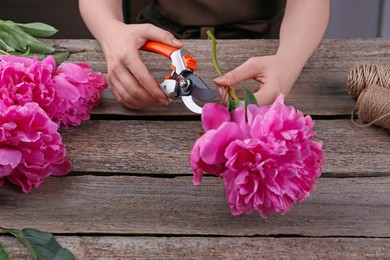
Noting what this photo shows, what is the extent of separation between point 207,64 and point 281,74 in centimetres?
18

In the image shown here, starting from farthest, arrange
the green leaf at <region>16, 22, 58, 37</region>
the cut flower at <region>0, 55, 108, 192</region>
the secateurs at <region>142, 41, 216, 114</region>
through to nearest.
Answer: the green leaf at <region>16, 22, 58, 37</region> → the secateurs at <region>142, 41, 216, 114</region> → the cut flower at <region>0, 55, 108, 192</region>

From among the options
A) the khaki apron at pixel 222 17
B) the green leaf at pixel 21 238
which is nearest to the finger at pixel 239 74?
the green leaf at pixel 21 238

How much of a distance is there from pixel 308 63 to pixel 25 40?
501 mm

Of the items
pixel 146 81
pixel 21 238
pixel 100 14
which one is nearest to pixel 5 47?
pixel 100 14

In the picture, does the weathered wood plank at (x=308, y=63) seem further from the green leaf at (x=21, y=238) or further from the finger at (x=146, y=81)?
the green leaf at (x=21, y=238)

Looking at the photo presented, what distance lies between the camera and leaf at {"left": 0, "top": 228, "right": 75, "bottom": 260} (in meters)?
0.76

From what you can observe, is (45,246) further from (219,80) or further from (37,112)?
(219,80)

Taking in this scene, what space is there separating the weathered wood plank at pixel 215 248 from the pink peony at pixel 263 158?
4 centimetres

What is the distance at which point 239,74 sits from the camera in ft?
3.31

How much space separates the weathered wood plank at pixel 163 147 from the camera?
942 millimetres

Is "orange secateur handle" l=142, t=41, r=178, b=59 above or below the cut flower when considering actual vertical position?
above

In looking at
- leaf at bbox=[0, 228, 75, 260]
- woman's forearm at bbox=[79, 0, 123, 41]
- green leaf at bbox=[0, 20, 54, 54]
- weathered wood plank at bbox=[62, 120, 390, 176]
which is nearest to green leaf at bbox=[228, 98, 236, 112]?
weathered wood plank at bbox=[62, 120, 390, 176]

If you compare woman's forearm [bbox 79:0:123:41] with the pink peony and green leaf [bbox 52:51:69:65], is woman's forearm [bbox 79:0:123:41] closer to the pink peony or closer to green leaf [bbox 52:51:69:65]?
green leaf [bbox 52:51:69:65]

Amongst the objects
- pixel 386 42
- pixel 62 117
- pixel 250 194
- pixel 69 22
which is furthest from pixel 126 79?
pixel 69 22
